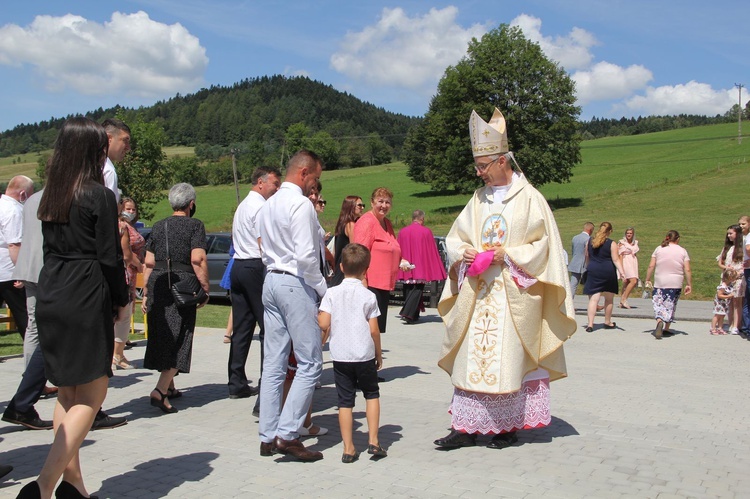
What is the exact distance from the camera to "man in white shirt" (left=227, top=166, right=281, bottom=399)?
7.12 meters

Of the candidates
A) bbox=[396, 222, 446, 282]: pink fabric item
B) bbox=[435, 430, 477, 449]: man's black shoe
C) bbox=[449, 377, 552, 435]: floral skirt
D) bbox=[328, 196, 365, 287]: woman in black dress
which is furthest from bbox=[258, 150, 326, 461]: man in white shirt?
bbox=[396, 222, 446, 282]: pink fabric item

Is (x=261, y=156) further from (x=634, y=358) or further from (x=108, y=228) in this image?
(x=108, y=228)

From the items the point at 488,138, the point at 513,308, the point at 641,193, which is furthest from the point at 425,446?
the point at 641,193

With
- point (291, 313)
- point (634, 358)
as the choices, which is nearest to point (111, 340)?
point (291, 313)

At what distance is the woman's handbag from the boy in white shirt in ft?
5.65

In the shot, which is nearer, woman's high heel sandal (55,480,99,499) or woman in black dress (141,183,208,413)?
woman's high heel sandal (55,480,99,499)

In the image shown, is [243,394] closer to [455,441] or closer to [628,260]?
[455,441]

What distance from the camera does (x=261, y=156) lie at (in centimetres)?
8494

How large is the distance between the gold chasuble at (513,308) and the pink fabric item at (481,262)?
151 mm

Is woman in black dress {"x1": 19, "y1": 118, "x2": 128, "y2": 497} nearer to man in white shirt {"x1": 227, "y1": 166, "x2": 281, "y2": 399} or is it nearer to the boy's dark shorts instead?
the boy's dark shorts

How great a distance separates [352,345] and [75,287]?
2.07 metres

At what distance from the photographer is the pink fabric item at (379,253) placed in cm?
857

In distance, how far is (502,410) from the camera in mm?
5785

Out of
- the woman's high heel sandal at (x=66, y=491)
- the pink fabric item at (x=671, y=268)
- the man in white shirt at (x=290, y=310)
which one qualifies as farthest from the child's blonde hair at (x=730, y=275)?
the woman's high heel sandal at (x=66, y=491)
